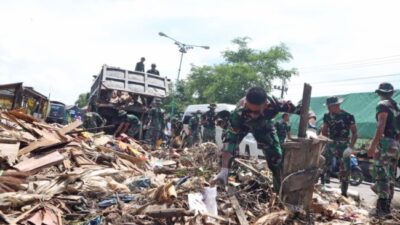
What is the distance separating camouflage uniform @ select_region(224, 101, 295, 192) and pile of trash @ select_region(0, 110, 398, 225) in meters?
0.31

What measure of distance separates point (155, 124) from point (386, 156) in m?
8.15

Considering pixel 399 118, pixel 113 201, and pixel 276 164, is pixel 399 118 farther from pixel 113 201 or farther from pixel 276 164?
pixel 113 201

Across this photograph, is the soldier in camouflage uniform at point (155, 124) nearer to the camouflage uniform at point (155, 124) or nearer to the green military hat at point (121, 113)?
the camouflage uniform at point (155, 124)

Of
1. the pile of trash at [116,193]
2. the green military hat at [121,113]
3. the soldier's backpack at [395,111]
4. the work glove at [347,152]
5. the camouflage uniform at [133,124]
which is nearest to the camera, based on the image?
the pile of trash at [116,193]

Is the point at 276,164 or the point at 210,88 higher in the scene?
the point at 210,88

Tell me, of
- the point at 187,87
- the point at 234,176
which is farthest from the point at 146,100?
the point at 187,87

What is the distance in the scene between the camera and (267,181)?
503 cm

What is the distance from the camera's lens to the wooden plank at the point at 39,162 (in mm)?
4887

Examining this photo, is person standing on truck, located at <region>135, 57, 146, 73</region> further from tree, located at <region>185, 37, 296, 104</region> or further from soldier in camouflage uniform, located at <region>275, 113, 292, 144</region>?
tree, located at <region>185, 37, 296, 104</region>

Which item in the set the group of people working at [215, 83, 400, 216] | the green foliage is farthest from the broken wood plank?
the green foliage

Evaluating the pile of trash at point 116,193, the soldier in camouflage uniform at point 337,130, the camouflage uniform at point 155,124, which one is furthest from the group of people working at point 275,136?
the camouflage uniform at point 155,124

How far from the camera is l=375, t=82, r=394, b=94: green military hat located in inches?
208

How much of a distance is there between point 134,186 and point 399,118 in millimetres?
3318

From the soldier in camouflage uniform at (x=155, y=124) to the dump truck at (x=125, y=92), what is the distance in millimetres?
430
